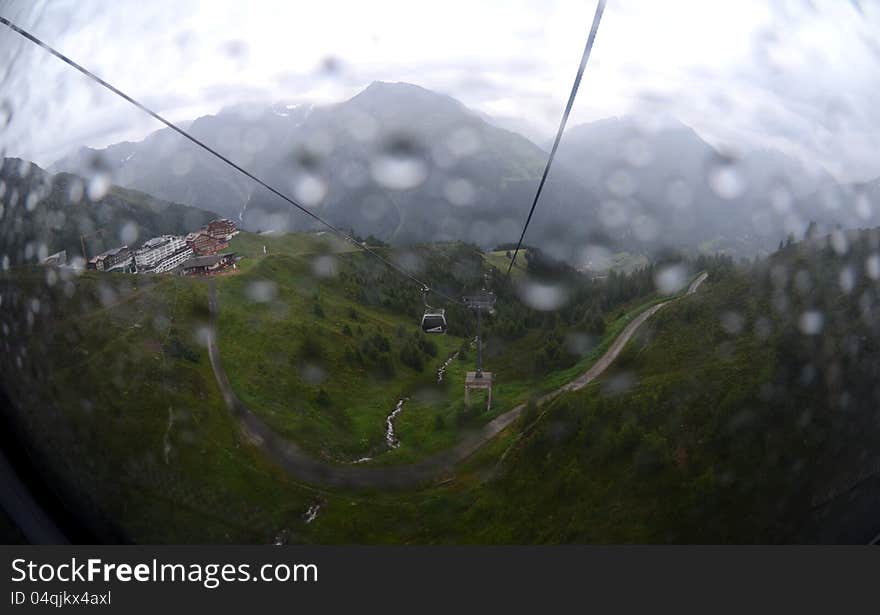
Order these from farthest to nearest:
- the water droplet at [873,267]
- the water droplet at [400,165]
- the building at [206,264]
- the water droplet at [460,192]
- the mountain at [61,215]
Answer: the water droplet at [460,192]
the water droplet at [400,165]
the building at [206,264]
the mountain at [61,215]
the water droplet at [873,267]

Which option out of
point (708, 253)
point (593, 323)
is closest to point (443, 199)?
point (593, 323)

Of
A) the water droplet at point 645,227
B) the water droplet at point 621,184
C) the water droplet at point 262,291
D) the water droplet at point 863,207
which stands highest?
the water droplet at point 621,184

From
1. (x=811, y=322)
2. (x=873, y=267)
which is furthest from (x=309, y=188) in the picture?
(x=873, y=267)

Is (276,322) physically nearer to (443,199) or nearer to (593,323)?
(443,199)

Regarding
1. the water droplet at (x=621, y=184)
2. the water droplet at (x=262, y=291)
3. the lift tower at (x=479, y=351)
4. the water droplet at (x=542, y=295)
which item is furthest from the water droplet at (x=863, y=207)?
the water droplet at (x=262, y=291)

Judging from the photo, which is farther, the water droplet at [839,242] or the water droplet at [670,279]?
the water droplet at [670,279]

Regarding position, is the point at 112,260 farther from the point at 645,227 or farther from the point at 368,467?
the point at 645,227

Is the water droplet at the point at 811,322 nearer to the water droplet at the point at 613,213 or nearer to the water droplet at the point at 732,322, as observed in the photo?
the water droplet at the point at 732,322
